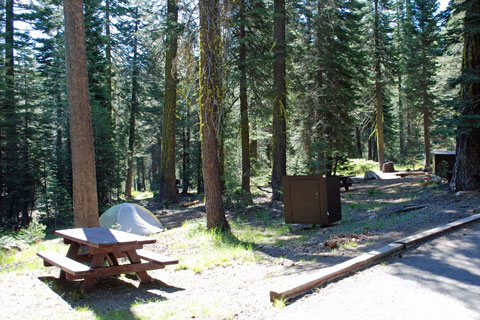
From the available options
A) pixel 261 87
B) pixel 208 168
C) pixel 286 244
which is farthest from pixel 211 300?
pixel 261 87

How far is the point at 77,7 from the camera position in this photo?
7418mm

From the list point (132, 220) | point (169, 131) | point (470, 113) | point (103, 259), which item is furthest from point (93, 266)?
point (169, 131)

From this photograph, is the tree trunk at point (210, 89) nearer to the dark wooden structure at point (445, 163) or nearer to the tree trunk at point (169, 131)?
the tree trunk at point (169, 131)

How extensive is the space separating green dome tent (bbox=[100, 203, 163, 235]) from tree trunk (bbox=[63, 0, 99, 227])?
10.8 feet

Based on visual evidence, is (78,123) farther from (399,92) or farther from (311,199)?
(399,92)

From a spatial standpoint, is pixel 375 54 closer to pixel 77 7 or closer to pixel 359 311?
pixel 77 7

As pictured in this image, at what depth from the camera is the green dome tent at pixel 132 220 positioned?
420 inches

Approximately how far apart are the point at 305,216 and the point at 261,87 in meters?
7.95

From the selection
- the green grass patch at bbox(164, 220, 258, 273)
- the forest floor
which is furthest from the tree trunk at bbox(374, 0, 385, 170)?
the green grass patch at bbox(164, 220, 258, 273)

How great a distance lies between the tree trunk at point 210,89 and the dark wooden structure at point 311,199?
1776mm

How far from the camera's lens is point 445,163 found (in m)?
13.8

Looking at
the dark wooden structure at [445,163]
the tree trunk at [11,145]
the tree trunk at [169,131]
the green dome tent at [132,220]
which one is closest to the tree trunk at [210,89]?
the green dome tent at [132,220]

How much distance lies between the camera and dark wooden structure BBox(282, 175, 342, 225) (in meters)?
8.70

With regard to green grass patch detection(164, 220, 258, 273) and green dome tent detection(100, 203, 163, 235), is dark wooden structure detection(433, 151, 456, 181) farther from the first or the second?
green dome tent detection(100, 203, 163, 235)
